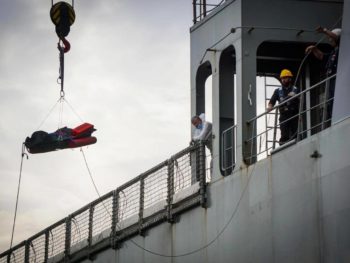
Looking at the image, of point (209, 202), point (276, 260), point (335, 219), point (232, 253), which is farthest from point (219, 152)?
point (335, 219)

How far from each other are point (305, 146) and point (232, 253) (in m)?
3.40

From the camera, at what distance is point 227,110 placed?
23703mm

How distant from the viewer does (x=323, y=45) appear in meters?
24.3

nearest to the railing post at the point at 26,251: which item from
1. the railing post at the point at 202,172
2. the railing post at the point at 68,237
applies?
the railing post at the point at 68,237

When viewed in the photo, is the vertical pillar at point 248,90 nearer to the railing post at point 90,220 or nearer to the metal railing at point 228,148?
the metal railing at point 228,148

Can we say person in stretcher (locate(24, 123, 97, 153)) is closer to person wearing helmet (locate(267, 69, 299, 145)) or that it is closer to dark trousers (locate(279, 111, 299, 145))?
person wearing helmet (locate(267, 69, 299, 145))

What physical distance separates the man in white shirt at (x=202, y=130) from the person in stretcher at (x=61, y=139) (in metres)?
3.76

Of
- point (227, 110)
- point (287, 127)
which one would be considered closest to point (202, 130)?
point (227, 110)

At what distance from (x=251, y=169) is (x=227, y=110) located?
275cm

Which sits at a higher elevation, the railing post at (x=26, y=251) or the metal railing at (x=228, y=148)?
the railing post at (x=26, y=251)

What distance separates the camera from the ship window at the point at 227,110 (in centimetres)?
2305

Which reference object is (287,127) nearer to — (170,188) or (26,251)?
(170,188)

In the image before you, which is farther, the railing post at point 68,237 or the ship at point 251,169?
the railing post at point 68,237

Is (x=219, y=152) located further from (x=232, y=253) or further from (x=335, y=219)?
(x=335, y=219)
